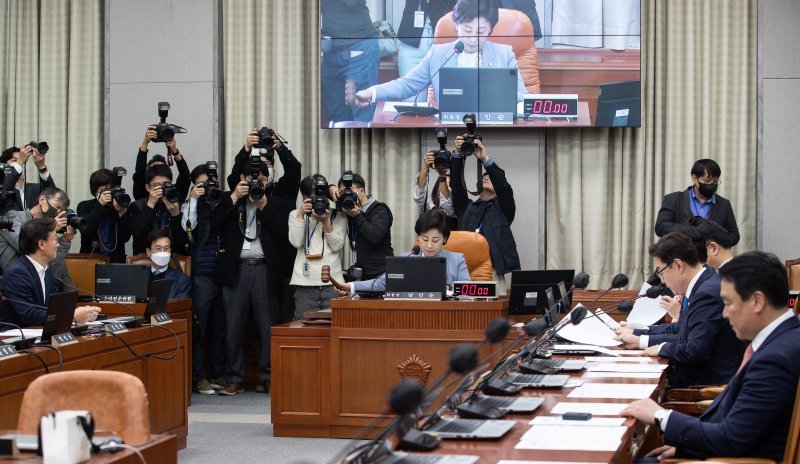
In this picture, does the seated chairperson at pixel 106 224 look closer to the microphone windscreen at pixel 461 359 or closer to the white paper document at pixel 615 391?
the white paper document at pixel 615 391

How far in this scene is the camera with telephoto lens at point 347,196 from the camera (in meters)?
6.57

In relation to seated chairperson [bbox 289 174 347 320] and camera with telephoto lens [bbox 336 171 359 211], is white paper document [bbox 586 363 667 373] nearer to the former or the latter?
camera with telephoto lens [bbox 336 171 359 211]

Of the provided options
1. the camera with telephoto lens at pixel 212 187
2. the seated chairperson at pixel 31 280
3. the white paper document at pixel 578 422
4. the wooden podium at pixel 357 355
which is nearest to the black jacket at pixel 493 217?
the wooden podium at pixel 357 355

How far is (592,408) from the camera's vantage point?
322 cm

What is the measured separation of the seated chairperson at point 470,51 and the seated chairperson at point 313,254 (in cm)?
124

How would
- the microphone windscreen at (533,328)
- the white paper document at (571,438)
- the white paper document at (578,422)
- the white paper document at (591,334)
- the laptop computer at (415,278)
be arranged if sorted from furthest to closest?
the laptop computer at (415,278) < the white paper document at (591,334) < the microphone windscreen at (533,328) < the white paper document at (578,422) < the white paper document at (571,438)

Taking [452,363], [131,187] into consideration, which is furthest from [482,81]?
[452,363]

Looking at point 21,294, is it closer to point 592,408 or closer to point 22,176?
point 22,176

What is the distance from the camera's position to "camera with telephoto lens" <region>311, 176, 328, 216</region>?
6520mm

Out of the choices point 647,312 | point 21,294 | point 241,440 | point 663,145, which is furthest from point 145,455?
point 663,145

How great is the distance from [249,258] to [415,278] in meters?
1.91

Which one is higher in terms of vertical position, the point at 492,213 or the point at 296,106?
the point at 296,106

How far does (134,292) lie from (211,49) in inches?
99.7

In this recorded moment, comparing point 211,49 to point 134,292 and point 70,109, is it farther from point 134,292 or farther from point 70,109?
point 134,292
